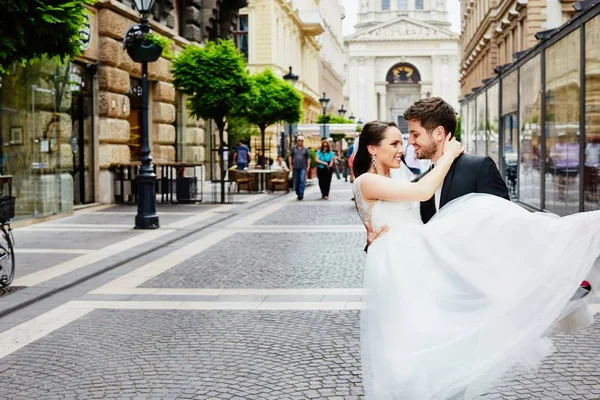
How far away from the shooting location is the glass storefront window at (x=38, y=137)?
15.9 metres

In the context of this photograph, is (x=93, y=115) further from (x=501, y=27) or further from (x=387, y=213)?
(x=501, y=27)

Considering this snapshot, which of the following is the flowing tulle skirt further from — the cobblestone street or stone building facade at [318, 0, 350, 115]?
stone building facade at [318, 0, 350, 115]

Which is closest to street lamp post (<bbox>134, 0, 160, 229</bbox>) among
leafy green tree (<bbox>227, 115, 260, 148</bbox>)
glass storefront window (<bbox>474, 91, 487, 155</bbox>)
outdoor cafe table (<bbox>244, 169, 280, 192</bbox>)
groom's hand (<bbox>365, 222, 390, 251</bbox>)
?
groom's hand (<bbox>365, 222, 390, 251</bbox>)

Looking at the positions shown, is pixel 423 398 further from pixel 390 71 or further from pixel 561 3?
pixel 390 71

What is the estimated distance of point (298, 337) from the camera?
22.1 ft

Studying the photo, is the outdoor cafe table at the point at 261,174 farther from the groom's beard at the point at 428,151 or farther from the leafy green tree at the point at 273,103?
the groom's beard at the point at 428,151

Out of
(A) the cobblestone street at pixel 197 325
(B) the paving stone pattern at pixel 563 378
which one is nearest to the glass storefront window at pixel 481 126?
(A) the cobblestone street at pixel 197 325

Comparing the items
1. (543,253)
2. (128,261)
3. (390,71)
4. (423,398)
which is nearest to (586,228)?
(543,253)

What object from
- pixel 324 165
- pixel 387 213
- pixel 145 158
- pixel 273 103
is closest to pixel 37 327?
pixel 387 213

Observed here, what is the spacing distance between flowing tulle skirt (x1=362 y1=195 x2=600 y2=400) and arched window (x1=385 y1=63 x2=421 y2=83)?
134367 mm

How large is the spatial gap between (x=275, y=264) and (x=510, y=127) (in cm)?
1125

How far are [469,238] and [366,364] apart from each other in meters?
0.73

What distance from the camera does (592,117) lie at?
12.9m

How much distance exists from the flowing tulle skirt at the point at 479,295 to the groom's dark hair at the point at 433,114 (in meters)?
0.39
